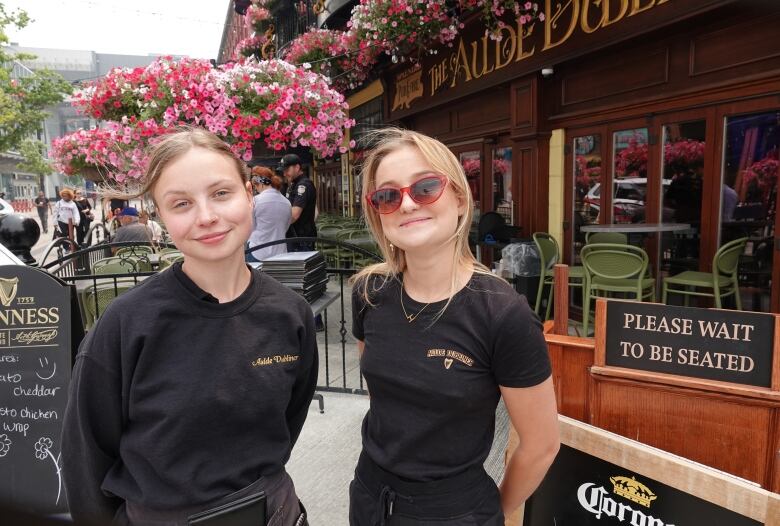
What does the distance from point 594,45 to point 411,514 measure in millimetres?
5356

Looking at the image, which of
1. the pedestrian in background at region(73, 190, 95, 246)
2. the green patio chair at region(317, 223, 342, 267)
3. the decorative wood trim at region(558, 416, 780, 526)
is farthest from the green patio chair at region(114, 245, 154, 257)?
the pedestrian in background at region(73, 190, 95, 246)

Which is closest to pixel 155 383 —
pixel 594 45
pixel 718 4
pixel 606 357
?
pixel 606 357

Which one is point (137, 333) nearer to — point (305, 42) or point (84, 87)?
point (84, 87)

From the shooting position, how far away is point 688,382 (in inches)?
69.6

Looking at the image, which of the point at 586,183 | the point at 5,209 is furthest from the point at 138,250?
the point at 586,183

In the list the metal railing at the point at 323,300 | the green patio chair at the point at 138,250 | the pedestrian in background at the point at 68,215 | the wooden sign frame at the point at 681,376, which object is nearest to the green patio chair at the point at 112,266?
the metal railing at the point at 323,300

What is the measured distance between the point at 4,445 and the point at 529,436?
2.64m

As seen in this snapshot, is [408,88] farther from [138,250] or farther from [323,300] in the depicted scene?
[323,300]

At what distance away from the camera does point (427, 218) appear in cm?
140

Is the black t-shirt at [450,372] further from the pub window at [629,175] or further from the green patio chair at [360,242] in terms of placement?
the green patio chair at [360,242]

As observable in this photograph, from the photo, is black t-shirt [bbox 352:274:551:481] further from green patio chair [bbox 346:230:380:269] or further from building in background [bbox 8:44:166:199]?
building in background [bbox 8:44:166:199]

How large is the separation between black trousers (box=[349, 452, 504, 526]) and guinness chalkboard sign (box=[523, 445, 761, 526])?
1.78 ft

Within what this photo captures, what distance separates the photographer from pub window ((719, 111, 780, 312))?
4.46 metres

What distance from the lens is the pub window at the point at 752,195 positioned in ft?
14.6
